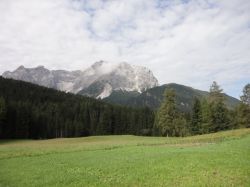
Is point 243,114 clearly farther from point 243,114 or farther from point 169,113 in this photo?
point 169,113

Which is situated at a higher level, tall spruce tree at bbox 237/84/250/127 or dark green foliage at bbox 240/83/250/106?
dark green foliage at bbox 240/83/250/106

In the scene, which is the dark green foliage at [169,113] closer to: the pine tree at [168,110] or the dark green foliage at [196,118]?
the pine tree at [168,110]

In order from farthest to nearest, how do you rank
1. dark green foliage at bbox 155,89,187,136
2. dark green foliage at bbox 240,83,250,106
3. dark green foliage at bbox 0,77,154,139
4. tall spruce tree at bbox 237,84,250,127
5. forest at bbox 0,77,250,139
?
dark green foliage at bbox 0,77,154,139
dark green foliage at bbox 240,83,250,106
tall spruce tree at bbox 237,84,250,127
forest at bbox 0,77,250,139
dark green foliage at bbox 155,89,187,136

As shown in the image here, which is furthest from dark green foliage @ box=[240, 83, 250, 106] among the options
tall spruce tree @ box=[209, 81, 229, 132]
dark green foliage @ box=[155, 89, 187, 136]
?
dark green foliage @ box=[155, 89, 187, 136]

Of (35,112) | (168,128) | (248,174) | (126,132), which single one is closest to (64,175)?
(248,174)

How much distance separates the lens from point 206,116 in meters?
101

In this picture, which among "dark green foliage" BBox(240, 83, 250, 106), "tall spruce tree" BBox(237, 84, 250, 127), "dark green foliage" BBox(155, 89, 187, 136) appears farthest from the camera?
"dark green foliage" BBox(240, 83, 250, 106)

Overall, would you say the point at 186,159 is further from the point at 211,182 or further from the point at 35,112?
the point at 35,112

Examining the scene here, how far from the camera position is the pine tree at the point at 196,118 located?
105m

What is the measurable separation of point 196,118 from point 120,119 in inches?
2431

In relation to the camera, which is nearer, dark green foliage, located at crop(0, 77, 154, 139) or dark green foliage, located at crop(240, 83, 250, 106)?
dark green foliage, located at crop(240, 83, 250, 106)

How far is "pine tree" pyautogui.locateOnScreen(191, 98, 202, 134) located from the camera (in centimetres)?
10462

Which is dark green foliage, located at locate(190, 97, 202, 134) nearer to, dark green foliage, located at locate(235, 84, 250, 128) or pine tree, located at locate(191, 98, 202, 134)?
pine tree, located at locate(191, 98, 202, 134)

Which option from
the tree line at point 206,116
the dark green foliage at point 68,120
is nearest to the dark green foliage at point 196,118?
the tree line at point 206,116
